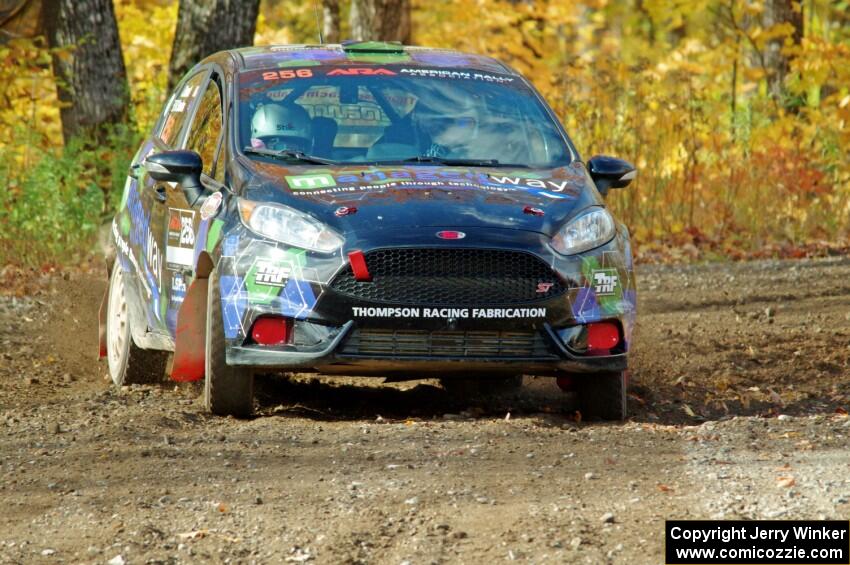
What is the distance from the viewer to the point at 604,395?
23.9 ft

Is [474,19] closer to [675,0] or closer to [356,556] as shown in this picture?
[675,0]

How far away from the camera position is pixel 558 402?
8352 millimetres

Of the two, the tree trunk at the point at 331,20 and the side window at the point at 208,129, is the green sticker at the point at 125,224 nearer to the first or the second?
the side window at the point at 208,129

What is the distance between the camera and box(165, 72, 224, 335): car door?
7.40m

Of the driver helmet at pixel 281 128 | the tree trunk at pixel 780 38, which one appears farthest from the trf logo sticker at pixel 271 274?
the tree trunk at pixel 780 38

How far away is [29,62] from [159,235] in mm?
7491

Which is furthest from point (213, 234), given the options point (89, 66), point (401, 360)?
point (89, 66)

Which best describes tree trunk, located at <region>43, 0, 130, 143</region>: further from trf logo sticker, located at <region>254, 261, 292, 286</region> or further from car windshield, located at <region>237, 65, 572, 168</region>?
trf logo sticker, located at <region>254, 261, 292, 286</region>

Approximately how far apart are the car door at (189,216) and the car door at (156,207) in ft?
0.22

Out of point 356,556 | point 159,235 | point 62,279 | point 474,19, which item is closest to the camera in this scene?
point 356,556

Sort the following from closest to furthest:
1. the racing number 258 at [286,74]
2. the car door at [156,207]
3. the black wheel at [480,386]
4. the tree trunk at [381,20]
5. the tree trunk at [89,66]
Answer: the car door at [156,207], the racing number 258 at [286,74], the black wheel at [480,386], the tree trunk at [89,66], the tree trunk at [381,20]

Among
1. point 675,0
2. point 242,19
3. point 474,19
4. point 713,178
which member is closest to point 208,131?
point 242,19

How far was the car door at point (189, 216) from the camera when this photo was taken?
740 cm

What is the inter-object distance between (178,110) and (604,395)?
127 inches
